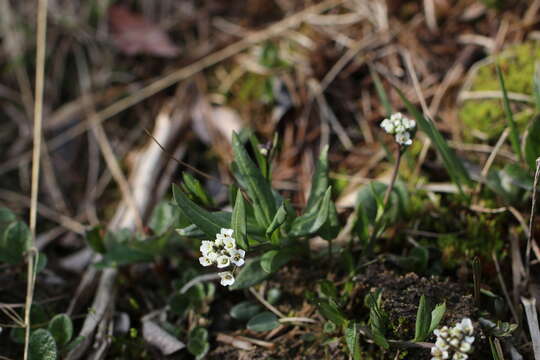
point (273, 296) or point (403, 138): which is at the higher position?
point (403, 138)

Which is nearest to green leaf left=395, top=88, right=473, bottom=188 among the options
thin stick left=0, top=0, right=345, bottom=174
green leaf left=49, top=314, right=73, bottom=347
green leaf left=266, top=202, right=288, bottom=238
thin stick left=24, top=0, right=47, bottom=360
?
green leaf left=266, top=202, right=288, bottom=238

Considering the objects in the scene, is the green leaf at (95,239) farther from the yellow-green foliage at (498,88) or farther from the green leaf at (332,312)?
the yellow-green foliage at (498,88)

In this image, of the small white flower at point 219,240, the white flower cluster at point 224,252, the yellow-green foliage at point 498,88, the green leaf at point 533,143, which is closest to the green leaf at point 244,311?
the white flower cluster at point 224,252

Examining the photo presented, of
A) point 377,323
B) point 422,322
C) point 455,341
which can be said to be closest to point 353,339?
point 377,323

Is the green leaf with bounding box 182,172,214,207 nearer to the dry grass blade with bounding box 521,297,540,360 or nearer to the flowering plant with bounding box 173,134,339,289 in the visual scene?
the flowering plant with bounding box 173,134,339,289

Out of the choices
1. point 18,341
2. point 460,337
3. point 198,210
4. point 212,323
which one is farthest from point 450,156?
point 18,341

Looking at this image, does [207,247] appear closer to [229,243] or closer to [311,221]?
[229,243]
